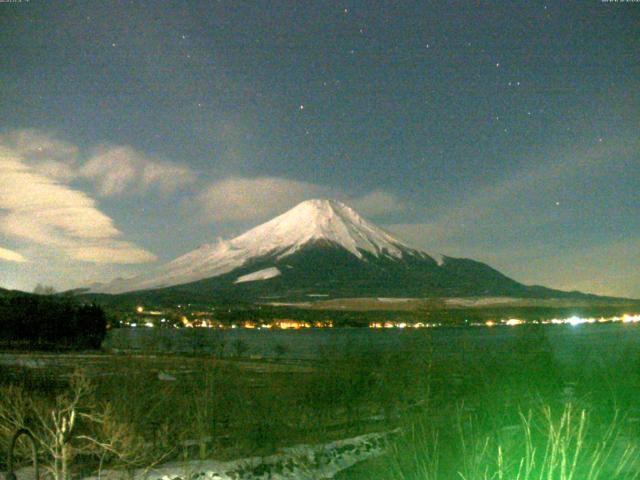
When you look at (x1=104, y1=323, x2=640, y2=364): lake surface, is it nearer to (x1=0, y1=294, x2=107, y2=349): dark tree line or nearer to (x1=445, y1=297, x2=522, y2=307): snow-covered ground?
(x1=0, y1=294, x2=107, y2=349): dark tree line

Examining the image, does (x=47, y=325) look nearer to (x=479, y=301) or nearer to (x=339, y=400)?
(x=339, y=400)

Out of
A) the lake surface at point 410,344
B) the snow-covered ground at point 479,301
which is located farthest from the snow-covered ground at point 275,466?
the snow-covered ground at point 479,301

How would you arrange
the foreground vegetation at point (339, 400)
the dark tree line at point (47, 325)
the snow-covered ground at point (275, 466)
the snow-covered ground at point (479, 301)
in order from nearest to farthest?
the snow-covered ground at point (275, 466) < the foreground vegetation at point (339, 400) < the dark tree line at point (47, 325) < the snow-covered ground at point (479, 301)

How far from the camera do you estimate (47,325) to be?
207 ft

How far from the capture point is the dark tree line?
6219 cm

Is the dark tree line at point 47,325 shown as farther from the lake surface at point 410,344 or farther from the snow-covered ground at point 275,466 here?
the snow-covered ground at point 275,466

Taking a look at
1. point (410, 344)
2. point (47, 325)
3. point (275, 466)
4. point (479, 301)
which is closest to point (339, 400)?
point (410, 344)

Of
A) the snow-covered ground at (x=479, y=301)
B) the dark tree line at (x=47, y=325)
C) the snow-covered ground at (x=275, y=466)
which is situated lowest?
the snow-covered ground at (x=275, y=466)

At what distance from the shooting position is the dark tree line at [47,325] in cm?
6219

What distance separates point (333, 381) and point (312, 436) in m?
7.75

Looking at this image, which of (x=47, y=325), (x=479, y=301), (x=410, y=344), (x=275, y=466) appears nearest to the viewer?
(x=275, y=466)

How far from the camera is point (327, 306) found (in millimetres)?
178375

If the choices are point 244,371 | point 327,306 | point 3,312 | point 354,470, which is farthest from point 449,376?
point 327,306

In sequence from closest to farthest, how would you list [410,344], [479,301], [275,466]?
1. [275,466]
2. [410,344]
3. [479,301]
